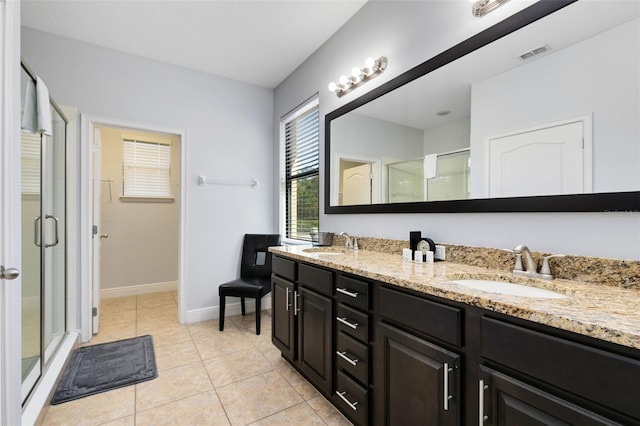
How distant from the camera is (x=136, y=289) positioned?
4109 millimetres

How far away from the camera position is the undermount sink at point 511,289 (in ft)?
3.72

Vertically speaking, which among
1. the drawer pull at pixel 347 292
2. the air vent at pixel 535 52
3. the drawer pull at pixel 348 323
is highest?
the air vent at pixel 535 52

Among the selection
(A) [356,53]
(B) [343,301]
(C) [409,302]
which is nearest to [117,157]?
(A) [356,53]

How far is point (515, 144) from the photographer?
1.37 meters

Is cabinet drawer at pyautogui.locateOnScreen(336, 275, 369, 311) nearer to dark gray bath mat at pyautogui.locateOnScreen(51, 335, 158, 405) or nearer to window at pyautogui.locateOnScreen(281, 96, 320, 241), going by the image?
window at pyautogui.locateOnScreen(281, 96, 320, 241)

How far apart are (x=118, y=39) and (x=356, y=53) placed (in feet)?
7.13

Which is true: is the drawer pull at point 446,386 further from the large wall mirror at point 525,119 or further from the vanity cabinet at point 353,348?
the large wall mirror at point 525,119

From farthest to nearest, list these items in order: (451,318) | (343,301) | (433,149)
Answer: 1. (433,149)
2. (343,301)
3. (451,318)

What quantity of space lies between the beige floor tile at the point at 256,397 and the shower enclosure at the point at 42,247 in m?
1.12

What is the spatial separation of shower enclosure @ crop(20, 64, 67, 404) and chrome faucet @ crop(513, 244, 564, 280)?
265 centimetres

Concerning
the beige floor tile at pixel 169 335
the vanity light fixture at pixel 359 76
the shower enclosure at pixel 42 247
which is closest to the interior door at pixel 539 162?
the vanity light fixture at pixel 359 76

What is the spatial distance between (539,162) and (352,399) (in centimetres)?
145

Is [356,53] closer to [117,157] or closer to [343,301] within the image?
[343,301]

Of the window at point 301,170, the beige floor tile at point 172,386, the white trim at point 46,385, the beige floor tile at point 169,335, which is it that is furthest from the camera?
the window at point 301,170
